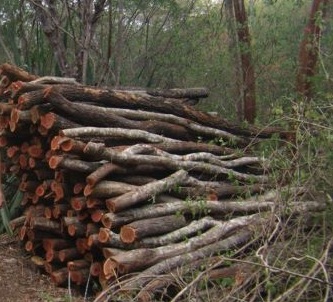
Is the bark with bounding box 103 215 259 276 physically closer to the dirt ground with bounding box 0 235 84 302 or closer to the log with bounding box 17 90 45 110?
the dirt ground with bounding box 0 235 84 302

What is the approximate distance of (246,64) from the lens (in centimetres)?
1052

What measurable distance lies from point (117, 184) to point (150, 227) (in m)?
0.54

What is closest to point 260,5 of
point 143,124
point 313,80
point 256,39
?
point 256,39

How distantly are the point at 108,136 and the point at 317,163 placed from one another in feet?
7.01

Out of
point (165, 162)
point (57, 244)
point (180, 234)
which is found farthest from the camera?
point (57, 244)

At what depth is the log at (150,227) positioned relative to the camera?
550 cm

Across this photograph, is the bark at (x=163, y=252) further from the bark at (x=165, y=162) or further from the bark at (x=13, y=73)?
the bark at (x=13, y=73)

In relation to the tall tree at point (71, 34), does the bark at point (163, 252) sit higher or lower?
lower

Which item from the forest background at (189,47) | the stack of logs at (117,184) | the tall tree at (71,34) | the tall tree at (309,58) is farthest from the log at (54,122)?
the tall tree at (309,58)

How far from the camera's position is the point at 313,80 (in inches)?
337

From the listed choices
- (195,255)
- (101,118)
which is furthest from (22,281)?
(195,255)

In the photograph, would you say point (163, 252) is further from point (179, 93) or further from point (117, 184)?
point (179, 93)

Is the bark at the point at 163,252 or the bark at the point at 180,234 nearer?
the bark at the point at 163,252

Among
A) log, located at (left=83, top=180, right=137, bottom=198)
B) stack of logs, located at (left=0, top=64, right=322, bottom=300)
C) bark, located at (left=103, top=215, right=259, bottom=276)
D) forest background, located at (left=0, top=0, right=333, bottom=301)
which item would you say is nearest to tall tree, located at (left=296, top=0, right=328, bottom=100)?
forest background, located at (left=0, top=0, right=333, bottom=301)
